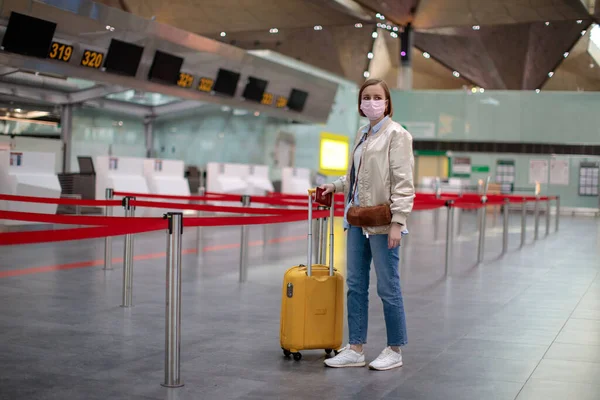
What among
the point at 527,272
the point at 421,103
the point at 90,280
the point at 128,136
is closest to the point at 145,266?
the point at 90,280

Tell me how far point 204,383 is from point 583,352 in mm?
2892

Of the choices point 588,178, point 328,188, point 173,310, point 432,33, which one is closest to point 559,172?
point 588,178

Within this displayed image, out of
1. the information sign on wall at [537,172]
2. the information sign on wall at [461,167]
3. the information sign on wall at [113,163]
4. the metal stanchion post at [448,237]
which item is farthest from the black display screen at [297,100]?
the metal stanchion post at [448,237]

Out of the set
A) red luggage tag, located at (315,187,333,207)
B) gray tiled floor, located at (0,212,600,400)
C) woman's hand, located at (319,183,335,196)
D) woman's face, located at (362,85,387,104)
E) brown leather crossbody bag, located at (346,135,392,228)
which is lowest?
gray tiled floor, located at (0,212,600,400)

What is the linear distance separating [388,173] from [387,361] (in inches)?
49.5

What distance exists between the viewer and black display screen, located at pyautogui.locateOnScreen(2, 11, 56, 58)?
14.0 metres

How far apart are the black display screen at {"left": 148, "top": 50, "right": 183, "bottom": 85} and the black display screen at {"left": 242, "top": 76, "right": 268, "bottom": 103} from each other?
155 inches

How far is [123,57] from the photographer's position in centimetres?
1736

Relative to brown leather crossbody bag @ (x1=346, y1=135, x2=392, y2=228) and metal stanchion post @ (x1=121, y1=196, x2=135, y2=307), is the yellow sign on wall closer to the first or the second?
metal stanchion post @ (x1=121, y1=196, x2=135, y2=307)

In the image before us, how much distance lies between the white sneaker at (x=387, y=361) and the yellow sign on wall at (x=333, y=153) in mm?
24285

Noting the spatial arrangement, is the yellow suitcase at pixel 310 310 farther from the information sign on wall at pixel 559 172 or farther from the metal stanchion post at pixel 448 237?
the information sign on wall at pixel 559 172

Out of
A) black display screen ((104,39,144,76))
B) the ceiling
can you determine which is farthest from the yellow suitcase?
the ceiling

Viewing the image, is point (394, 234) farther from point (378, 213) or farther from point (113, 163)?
point (113, 163)

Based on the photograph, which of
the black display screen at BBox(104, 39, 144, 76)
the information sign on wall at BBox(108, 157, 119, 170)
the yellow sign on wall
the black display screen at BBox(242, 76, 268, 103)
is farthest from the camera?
the yellow sign on wall
